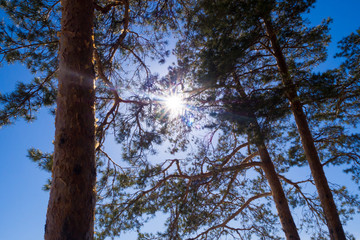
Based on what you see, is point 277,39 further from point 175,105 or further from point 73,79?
point 73,79

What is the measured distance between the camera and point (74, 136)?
2.14m

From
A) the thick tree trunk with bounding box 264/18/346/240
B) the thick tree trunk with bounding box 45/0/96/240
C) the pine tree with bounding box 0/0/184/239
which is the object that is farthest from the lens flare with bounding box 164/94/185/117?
the thick tree trunk with bounding box 45/0/96/240

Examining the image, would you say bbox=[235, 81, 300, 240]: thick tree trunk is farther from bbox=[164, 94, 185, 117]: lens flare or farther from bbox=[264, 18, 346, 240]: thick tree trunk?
bbox=[164, 94, 185, 117]: lens flare

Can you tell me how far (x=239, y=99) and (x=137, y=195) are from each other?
120 inches

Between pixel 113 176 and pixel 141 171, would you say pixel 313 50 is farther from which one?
pixel 113 176

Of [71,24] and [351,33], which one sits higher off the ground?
[351,33]

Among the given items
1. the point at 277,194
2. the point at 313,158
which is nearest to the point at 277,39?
the point at 313,158

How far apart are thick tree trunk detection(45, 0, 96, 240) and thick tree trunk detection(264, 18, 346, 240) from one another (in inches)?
118

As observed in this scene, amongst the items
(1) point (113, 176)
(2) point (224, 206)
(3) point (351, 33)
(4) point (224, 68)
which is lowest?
(2) point (224, 206)

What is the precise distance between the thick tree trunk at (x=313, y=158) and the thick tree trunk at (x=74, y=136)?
3006 mm

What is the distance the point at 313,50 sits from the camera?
492 centimetres

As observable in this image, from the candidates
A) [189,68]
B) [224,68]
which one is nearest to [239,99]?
[224,68]

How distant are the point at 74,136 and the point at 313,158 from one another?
4.02 meters

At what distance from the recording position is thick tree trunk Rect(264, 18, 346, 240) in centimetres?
372
